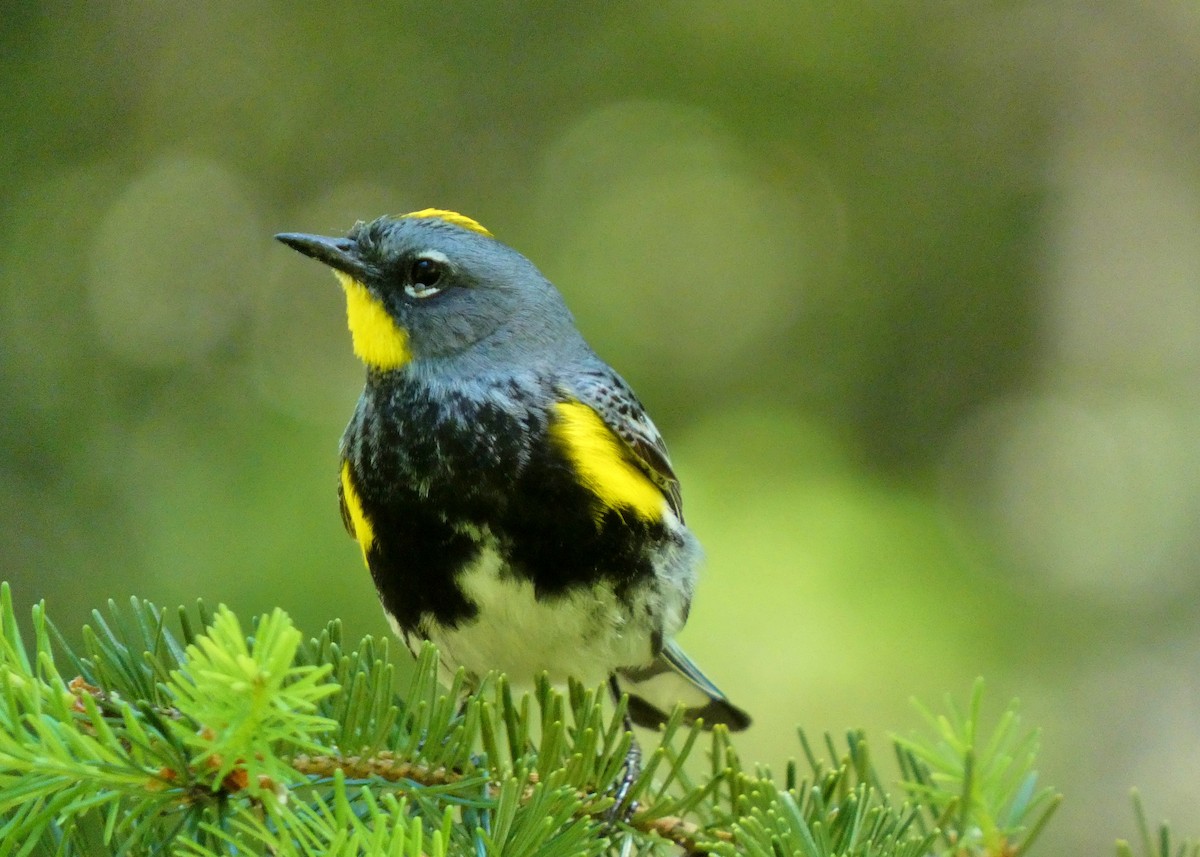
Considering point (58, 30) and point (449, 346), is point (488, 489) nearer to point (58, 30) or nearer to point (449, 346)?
point (449, 346)

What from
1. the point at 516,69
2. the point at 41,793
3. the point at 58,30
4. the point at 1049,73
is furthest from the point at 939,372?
the point at 41,793

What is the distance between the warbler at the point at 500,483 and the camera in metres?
2.62

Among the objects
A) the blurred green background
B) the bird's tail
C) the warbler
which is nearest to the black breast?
the warbler

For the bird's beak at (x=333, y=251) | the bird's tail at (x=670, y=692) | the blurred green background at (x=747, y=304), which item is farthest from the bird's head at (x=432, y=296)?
the blurred green background at (x=747, y=304)

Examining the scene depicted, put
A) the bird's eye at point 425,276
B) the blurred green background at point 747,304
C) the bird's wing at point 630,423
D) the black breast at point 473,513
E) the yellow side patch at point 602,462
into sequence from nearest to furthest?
the black breast at point 473,513
the yellow side patch at point 602,462
the bird's wing at point 630,423
the bird's eye at point 425,276
the blurred green background at point 747,304

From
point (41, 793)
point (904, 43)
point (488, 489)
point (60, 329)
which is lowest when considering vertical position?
point (41, 793)

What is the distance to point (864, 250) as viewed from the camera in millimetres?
6484

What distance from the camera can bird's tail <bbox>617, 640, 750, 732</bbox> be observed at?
308 centimetres

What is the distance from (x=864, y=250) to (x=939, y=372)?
76 cm

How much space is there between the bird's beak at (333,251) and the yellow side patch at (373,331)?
38mm

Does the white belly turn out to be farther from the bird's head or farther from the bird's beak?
the bird's beak

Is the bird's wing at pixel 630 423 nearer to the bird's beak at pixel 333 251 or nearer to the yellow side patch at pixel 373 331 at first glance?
the yellow side patch at pixel 373 331

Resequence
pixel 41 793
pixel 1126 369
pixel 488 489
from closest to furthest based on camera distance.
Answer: pixel 41 793 → pixel 488 489 → pixel 1126 369

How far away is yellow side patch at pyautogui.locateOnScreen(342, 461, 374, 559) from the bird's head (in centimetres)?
33
